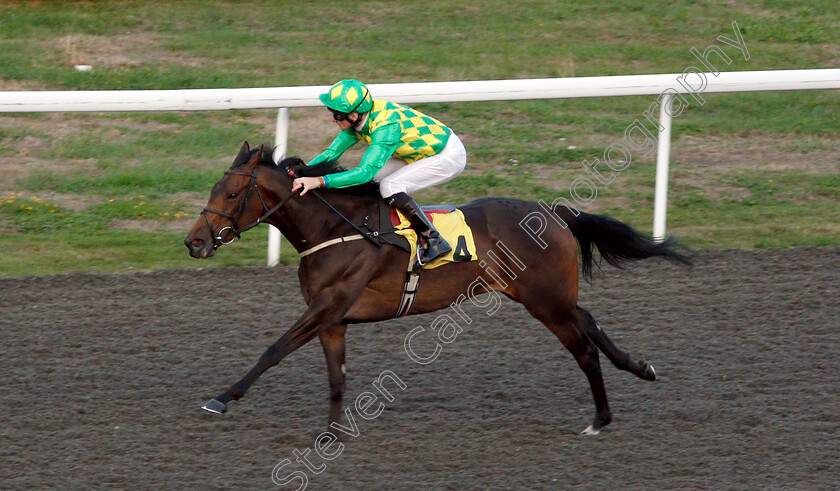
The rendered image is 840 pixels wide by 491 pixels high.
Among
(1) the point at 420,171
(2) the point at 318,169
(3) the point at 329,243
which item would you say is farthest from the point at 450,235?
(2) the point at 318,169

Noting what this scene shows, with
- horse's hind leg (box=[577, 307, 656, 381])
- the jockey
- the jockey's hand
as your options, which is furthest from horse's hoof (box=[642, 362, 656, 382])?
the jockey's hand

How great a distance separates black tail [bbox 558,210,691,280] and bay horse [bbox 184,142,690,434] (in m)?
0.10

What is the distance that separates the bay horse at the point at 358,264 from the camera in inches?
172

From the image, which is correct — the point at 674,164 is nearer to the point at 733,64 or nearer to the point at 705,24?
the point at 733,64

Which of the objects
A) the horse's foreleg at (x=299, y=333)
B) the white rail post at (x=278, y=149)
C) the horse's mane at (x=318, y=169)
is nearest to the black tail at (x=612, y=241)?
the horse's mane at (x=318, y=169)

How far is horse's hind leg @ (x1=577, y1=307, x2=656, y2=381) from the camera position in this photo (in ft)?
15.5

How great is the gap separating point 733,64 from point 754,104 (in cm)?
134

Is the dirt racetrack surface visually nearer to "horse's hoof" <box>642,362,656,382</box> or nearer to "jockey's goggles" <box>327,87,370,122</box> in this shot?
"horse's hoof" <box>642,362,656,382</box>

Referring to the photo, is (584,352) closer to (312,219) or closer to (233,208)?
(312,219)

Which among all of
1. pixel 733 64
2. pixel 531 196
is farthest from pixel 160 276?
pixel 733 64

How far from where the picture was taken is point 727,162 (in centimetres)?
912

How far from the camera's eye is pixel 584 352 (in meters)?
4.65

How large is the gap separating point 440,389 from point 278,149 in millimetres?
2359

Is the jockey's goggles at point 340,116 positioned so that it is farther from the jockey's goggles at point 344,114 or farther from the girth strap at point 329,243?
the girth strap at point 329,243
